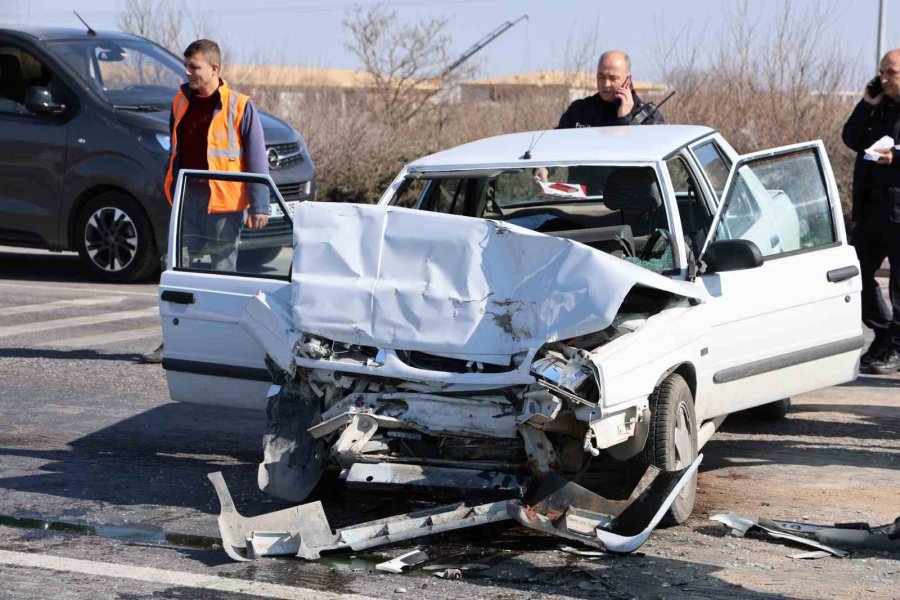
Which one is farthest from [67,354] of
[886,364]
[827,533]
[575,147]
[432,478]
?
[827,533]

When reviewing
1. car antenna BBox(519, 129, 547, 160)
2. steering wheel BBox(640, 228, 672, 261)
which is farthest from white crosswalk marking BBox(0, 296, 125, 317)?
steering wheel BBox(640, 228, 672, 261)

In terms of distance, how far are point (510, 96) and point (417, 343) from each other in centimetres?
1659

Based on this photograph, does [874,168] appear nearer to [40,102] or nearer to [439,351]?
[439,351]

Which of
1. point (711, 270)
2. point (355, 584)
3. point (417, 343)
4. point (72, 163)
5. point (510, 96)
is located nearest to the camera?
point (355, 584)

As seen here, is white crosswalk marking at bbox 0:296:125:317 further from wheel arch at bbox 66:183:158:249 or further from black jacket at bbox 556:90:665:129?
black jacket at bbox 556:90:665:129

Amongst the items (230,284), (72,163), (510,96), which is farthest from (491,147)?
(510,96)

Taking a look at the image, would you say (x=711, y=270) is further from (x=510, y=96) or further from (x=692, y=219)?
(x=510, y=96)

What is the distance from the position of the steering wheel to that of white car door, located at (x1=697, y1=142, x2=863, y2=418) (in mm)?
201

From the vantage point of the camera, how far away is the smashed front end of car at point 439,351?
5.02m

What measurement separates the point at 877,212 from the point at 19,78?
8.48 m

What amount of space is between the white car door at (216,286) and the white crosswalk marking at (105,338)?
3.55m

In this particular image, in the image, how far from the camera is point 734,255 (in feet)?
19.2

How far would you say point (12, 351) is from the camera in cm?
967

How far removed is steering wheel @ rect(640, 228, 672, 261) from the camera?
6102 mm
